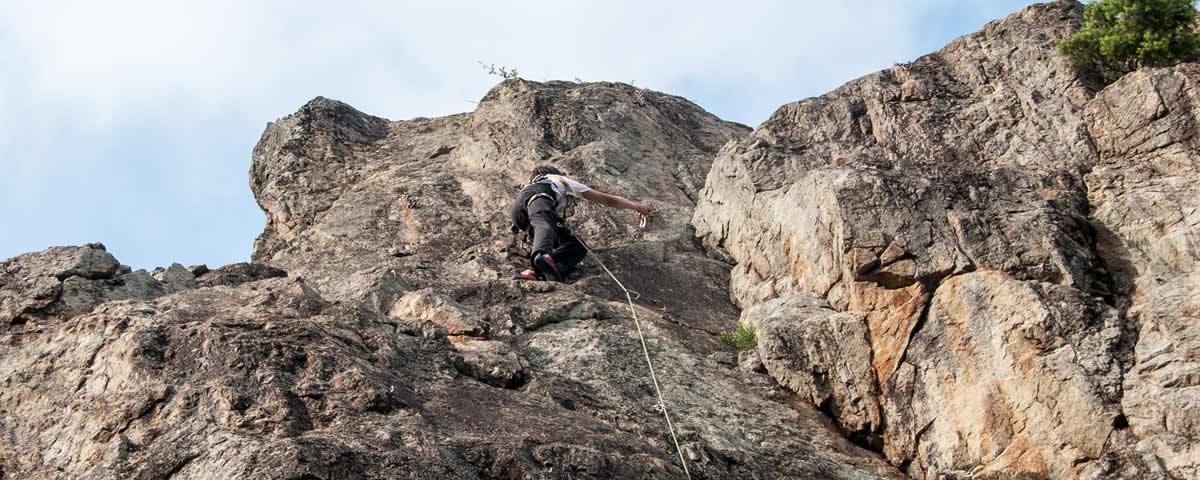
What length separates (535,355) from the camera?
11742 millimetres

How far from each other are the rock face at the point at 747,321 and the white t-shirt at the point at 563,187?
0.50 meters

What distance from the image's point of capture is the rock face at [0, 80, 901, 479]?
8.80 metres

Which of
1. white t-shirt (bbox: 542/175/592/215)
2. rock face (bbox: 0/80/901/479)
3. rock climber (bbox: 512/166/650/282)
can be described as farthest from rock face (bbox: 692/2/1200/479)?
white t-shirt (bbox: 542/175/592/215)

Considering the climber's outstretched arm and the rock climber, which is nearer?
the rock climber

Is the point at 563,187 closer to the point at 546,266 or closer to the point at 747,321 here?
the point at 546,266

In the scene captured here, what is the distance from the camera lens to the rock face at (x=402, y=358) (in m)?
8.80

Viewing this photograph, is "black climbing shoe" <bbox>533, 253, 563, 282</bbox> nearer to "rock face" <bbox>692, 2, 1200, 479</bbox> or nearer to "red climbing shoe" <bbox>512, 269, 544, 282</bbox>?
"red climbing shoe" <bbox>512, 269, 544, 282</bbox>

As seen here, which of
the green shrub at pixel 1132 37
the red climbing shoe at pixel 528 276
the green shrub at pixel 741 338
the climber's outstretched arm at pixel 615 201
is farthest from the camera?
the climber's outstretched arm at pixel 615 201

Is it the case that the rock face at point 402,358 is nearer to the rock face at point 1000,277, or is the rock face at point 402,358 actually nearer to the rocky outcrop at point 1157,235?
the rock face at point 1000,277

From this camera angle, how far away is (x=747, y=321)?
13.1 m

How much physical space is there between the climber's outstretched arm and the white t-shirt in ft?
0.32

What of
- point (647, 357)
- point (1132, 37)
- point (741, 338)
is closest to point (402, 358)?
point (647, 357)

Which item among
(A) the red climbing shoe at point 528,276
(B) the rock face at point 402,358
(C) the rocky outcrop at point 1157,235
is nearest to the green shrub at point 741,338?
(B) the rock face at point 402,358

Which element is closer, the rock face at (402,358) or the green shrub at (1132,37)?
the rock face at (402,358)
